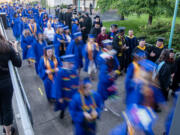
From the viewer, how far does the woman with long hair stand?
98.5 inches

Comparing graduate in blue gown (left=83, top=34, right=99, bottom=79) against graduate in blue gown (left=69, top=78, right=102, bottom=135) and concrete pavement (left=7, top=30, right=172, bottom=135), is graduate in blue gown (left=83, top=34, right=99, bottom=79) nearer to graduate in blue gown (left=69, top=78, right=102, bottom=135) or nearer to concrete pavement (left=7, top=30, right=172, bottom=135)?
concrete pavement (left=7, top=30, right=172, bottom=135)

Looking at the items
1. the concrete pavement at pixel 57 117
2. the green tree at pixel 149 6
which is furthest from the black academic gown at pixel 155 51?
the green tree at pixel 149 6

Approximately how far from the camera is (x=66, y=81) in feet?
12.8

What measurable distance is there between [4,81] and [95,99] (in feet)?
4.86

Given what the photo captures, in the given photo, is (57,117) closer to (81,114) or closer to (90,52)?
(81,114)

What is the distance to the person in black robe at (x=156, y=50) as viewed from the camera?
5746 millimetres

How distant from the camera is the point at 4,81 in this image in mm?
2703

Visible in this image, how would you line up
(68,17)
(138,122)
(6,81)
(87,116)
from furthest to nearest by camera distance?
(68,17) → (87,116) → (6,81) → (138,122)

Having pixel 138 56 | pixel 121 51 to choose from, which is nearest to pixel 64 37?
pixel 121 51

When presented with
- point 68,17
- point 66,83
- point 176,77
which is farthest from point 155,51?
point 68,17

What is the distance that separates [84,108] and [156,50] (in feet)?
12.7

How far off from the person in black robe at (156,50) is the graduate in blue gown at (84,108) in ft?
11.6

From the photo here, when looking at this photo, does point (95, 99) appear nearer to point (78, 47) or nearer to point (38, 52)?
point (78, 47)

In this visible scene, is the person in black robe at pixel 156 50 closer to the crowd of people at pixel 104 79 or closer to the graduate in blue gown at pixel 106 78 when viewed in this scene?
the crowd of people at pixel 104 79
